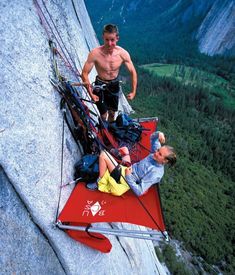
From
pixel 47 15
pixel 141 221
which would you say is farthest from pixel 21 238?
pixel 47 15

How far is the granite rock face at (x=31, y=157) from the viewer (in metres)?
3.47

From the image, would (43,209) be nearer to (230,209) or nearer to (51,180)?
(51,180)

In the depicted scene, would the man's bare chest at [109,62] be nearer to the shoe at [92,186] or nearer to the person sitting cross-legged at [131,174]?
the person sitting cross-legged at [131,174]

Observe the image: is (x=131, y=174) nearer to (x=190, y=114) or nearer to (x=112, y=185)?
(x=112, y=185)

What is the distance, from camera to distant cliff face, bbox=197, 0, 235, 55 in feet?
317

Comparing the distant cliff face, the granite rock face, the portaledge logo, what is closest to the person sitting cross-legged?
the portaledge logo

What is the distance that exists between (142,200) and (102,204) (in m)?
0.77

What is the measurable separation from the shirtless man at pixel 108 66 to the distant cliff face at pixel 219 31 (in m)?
103

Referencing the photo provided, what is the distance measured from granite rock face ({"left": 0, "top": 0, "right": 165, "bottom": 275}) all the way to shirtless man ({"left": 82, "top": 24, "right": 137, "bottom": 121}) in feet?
3.40

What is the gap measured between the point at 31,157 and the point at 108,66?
9.37 ft

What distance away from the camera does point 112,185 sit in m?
4.89

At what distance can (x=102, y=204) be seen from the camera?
4648 mm

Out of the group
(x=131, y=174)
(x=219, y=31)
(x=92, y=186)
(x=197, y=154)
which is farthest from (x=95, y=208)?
(x=219, y=31)

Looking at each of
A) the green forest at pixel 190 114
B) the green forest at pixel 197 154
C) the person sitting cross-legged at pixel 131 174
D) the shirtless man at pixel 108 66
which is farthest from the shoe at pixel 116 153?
the green forest at pixel 197 154
